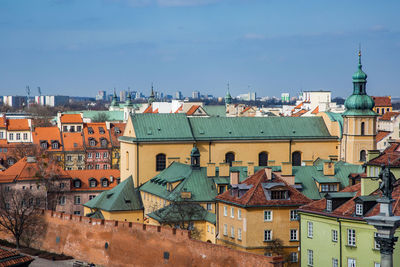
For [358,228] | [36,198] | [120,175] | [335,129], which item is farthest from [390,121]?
[358,228]

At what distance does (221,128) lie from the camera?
7950 centimetres

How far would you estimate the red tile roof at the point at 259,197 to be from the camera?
182 ft

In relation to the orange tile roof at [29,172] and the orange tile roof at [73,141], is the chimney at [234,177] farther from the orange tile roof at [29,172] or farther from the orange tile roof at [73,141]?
the orange tile roof at [73,141]

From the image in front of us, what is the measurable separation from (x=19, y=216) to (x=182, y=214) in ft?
52.6

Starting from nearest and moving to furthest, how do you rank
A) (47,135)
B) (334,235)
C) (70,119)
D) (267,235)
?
(334,235) < (267,235) < (47,135) < (70,119)

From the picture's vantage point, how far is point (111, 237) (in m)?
61.9

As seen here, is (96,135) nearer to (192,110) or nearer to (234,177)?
(192,110)

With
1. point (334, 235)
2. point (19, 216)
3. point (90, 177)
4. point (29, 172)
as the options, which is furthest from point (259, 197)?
point (29, 172)

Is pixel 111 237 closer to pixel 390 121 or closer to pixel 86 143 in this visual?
pixel 86 143

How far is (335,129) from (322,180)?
16728 millimetres

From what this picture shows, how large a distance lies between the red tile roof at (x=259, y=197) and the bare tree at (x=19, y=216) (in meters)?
18.8

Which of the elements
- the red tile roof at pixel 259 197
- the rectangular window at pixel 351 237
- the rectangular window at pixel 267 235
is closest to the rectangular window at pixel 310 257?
the rectangular window at pixel 351 237

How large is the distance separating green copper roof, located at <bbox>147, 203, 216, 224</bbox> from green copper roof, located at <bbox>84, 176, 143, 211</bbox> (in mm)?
7042

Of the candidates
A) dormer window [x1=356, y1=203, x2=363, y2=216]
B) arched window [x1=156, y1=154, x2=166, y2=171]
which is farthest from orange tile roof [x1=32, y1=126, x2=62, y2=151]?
dormer window [x1=356, y1=203, x2=363, y2=216]
